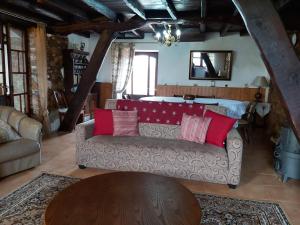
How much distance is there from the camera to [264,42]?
2.14 m

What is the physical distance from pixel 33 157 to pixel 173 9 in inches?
123

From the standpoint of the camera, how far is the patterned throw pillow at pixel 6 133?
2934 millimetres

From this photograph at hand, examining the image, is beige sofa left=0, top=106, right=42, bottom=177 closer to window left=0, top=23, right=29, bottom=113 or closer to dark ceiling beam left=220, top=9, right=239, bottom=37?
window left=0, top=23, right=29, bottom=113

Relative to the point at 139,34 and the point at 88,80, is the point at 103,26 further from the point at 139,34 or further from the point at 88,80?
the point at 139,34

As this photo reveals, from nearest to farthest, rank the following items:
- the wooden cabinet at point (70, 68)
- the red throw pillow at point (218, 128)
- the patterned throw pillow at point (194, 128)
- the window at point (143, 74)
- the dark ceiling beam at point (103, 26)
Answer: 1. the red throw pillow at point (218, 128)
2. the patterned throw pillow at point (194, 128)
3. the dark ceiling beam at point (103, 26)
4. the wooden cabinet at point (70, 68)
5. the window at point (143, 74)

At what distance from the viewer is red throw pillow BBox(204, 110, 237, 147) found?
2922mm

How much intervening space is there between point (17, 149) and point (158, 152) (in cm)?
167

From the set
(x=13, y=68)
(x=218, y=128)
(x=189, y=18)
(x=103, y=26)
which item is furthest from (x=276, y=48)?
(x=13, y=68)

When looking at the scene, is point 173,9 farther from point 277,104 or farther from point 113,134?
point 277,104

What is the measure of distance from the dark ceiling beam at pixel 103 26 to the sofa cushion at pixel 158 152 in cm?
230

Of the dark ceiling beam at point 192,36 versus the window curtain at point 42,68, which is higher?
the dark ceiling beam at point 192,36

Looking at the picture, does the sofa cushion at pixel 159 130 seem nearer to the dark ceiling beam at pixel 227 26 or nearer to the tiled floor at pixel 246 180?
the tiled floor at pixel 246 180

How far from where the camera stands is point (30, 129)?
318 centimetres

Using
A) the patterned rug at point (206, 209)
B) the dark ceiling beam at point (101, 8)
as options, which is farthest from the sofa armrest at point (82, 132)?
the dark ceiling beam at point (101, 8)
